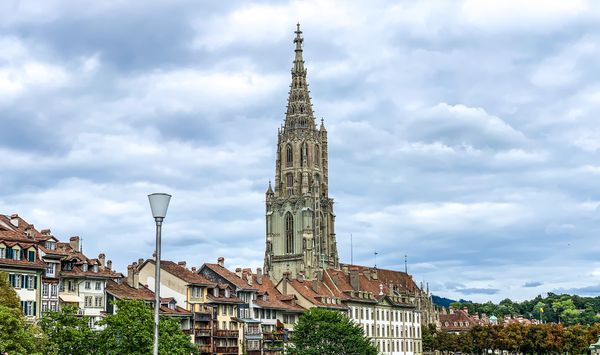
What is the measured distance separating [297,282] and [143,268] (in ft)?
123

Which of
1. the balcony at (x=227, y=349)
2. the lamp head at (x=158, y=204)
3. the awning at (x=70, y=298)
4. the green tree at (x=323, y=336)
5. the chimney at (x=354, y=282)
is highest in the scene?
the chimney at (x=354, y=282)

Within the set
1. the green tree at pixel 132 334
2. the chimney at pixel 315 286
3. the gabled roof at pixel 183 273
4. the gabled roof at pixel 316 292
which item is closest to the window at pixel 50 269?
the green tree at pixel 132 334

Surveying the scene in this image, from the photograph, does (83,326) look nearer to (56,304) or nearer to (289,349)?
(56,304)

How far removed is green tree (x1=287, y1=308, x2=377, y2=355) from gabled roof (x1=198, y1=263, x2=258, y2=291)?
10.3 meters

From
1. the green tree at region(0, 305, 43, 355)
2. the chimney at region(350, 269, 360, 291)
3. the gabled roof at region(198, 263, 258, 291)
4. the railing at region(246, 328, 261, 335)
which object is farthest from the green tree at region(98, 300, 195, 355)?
the chimney at region(350, 269, 360, 291)

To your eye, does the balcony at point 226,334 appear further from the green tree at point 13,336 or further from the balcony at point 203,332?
the green tree at point 13,336

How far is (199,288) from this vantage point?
410 ft

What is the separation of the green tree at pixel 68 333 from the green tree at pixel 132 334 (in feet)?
4.67

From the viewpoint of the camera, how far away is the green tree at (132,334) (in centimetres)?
8394

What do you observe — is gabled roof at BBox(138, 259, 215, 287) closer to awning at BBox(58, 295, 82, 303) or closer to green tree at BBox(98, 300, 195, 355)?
awning at BBox(58, 295, 82, 303)

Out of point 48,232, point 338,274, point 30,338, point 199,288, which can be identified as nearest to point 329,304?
point 338,274

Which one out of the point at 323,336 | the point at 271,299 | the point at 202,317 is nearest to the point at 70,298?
the point at 202,317

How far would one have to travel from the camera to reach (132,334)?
84250 mm

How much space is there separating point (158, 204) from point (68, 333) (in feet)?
166
